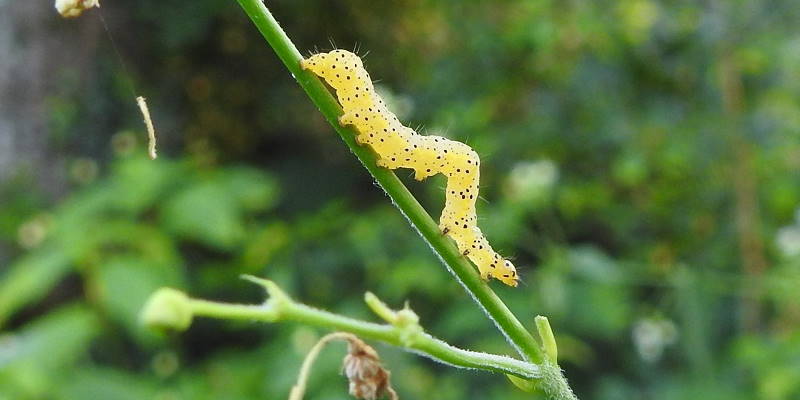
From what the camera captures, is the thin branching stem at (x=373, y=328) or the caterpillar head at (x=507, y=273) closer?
the thin branching stem at (x=373, y=328)

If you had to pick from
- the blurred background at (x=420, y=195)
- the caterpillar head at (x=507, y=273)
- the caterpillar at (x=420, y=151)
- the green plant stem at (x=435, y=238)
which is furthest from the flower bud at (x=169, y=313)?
the blurred background at (x=420, y=195)

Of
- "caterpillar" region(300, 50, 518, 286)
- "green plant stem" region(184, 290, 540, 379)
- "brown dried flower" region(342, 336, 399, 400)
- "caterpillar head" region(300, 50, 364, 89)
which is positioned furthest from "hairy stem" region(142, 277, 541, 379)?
"caterpillar head" region(300, 50, 364, 89)

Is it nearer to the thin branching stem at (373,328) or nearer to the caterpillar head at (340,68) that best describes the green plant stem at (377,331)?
the thin branching stem at (373,328)

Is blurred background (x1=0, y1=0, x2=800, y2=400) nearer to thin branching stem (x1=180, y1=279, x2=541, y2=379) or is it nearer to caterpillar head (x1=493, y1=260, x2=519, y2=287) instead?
caterpillar head (x1=493, y1=260, x2=519, y2=287)

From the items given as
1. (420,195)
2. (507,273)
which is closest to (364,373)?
(507,273)

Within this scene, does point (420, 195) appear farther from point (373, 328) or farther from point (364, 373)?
point (373, 328)

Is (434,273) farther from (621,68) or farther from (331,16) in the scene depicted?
(331,16)
